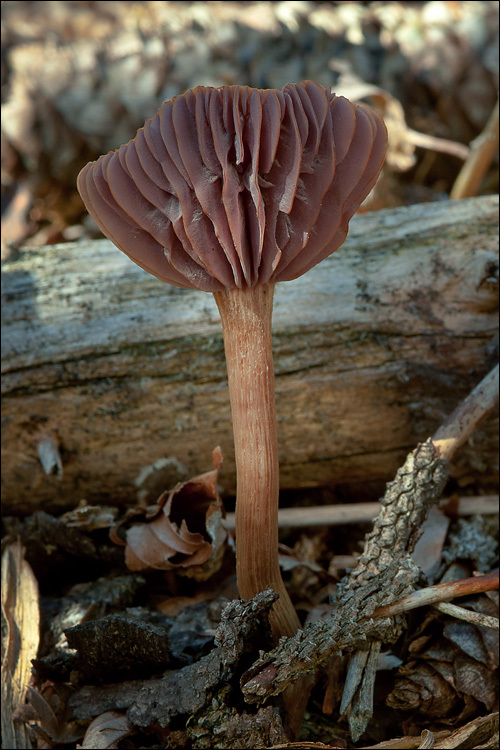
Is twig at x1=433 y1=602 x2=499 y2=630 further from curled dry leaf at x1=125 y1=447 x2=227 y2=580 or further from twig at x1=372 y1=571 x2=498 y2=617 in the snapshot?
curled dry leaf at x1=125 y1=447 x2=227 y2=580

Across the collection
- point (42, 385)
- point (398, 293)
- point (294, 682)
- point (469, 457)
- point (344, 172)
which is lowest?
point (294, 682)

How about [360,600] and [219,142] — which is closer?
[219,142]

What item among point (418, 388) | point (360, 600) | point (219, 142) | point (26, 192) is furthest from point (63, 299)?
point (26, 192)

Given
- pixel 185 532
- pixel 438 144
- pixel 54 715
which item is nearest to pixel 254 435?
pixel 185 532

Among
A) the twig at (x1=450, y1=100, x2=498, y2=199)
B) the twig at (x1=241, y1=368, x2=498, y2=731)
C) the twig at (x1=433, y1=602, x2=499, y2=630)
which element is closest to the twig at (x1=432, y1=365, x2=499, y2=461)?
the twig at (x1=241, y1=368, x2=498, y2=731)

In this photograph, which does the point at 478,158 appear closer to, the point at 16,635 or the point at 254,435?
the point at 254,435

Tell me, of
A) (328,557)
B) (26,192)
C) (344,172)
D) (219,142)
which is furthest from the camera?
(26,192)

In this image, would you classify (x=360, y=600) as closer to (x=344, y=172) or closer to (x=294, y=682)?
(x=294, y=682)
